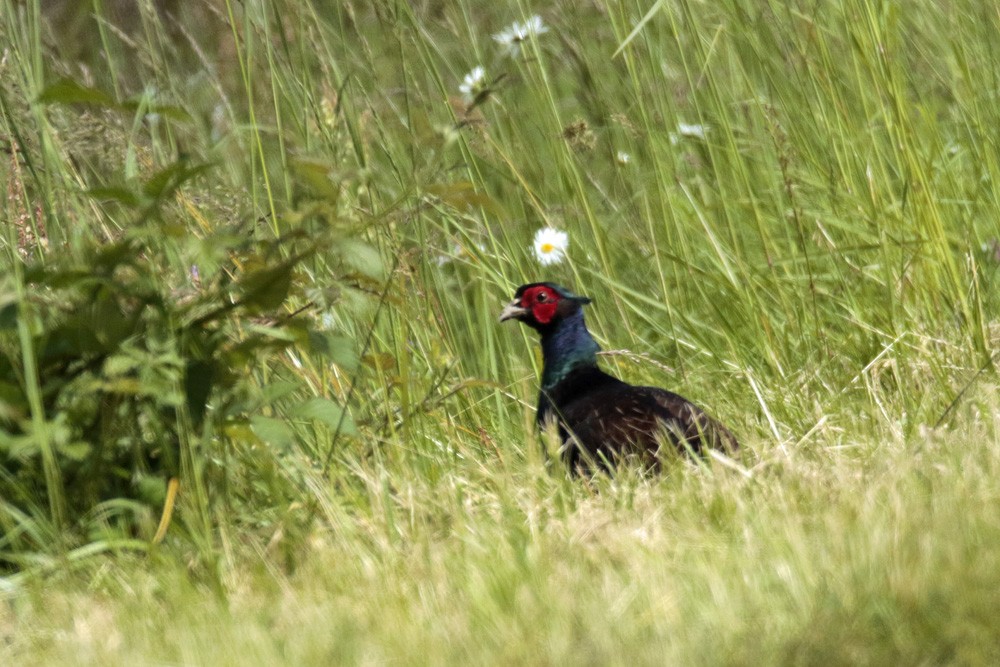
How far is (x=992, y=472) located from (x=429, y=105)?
8.55ft

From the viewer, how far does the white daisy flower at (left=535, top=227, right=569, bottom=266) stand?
4286 mm

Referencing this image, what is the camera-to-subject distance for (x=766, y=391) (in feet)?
11.5

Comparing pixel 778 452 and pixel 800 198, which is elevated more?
pixel 800 198

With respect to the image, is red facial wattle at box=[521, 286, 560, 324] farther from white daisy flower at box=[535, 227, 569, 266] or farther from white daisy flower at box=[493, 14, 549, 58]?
white daisy flower at box=[493, 14, 549, 58]

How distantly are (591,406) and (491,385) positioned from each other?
325 mm

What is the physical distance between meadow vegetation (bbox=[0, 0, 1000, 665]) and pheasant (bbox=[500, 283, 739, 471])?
0.11 meters

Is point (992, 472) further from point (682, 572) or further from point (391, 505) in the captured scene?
point (391, 505)

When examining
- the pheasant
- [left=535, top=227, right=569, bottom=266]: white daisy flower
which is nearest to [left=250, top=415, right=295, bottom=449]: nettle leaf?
the pheasant

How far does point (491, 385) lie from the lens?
333 centimetres

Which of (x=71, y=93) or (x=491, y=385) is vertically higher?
(x=71, y=93)

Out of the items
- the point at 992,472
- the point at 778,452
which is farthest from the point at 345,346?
the point at 992,472

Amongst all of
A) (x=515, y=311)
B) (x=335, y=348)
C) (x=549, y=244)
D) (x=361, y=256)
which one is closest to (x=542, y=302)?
(x=515, y=311)

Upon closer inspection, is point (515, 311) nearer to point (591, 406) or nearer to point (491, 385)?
point (591, 406)

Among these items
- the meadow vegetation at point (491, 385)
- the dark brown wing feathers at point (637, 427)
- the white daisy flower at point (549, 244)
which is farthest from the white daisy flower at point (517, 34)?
the dark brown wing feathers at point (637, 427)
